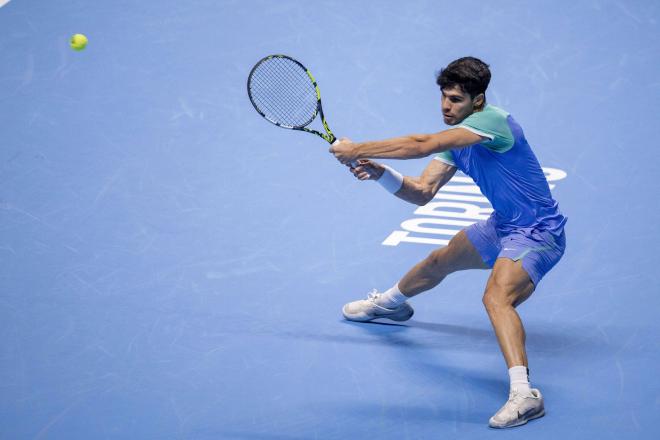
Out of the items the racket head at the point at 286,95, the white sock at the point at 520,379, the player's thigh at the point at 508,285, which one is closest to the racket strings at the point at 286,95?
the racket head at the point at 286,95

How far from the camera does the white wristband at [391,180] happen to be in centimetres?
563

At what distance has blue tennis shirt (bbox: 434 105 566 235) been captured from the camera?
537 centimetres

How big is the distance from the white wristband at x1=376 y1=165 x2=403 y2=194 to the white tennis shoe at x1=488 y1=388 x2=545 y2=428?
1297 millimetres

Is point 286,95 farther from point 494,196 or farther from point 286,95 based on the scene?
point 494,196

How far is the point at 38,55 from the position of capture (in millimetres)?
8953

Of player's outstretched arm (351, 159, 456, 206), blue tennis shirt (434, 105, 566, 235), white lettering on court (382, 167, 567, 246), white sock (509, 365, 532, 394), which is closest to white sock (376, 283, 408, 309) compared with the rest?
player's outstretched arm (351, 159, 456, 206)

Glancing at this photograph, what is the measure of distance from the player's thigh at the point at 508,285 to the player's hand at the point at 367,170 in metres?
0.81

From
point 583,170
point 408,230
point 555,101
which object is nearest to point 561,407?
point 408,230

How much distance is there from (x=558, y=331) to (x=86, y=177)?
143 inches

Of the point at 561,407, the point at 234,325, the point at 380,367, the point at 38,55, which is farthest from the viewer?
the point at 38,55

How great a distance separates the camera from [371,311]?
6.08 meters

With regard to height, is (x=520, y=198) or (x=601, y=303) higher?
(x=520, y=198)

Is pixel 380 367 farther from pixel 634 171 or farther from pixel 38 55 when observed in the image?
pixel 38 55

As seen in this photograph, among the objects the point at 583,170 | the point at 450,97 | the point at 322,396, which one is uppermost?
the point at 450,97
